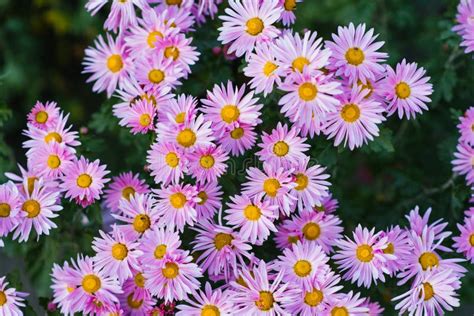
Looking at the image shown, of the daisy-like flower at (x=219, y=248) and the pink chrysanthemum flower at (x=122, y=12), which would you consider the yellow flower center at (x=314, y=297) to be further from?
the pink chrysanthemum flower at (x=122, y=12)

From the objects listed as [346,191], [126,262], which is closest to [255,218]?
[126,262]

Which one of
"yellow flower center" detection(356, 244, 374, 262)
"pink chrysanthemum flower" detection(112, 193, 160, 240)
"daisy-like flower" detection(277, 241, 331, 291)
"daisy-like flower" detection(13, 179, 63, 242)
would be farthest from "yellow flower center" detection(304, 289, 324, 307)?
"daisy-like flower" detection(13, 179, 63, 242)

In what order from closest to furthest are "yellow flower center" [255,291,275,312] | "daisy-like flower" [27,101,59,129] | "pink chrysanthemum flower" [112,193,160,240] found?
"yellow flower center" [255,291,275,312]
"pink chrysanthemum flower" [112,193,160,240]
"daisy-like flower" [27,101,59,129]

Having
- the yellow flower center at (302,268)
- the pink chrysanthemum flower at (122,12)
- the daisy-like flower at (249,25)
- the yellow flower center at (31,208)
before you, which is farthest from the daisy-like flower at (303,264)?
the pink chrysanthemum flower at (122,12)

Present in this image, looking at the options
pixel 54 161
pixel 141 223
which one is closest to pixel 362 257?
pixel 141 223

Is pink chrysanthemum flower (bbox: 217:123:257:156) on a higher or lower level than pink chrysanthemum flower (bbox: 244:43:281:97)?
lower

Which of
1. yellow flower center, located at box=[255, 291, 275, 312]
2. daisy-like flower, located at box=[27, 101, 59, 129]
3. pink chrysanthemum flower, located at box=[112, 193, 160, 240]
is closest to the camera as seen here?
yellow flower center, located at box=[255, 291, 275, 312]

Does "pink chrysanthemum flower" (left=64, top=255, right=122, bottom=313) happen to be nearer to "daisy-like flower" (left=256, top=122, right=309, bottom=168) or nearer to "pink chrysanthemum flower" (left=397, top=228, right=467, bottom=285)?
"daisy-like flower" (left=256, top=122, right=309, bottom=168)
